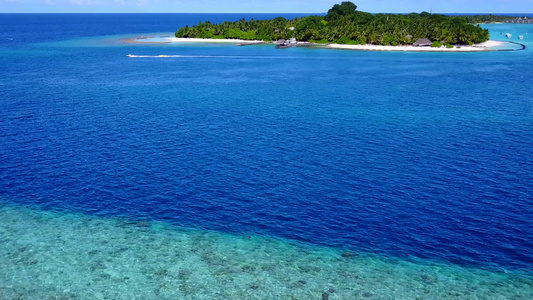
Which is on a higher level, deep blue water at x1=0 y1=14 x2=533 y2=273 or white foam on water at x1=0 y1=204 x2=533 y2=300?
deep blue water at x1=0 y1=14 x2=533 y2=273

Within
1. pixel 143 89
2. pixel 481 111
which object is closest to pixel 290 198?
pixel 481 111

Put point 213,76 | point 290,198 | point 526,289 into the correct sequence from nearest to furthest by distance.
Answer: point 526,289 < point 290,198 < point 213,76

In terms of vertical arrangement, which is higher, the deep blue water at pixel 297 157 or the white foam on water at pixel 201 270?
the deep blue water at pixel 297 157

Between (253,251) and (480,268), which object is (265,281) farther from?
(480,268)

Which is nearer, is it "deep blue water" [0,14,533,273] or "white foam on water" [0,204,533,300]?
"white foam on water" [0,204,533,300]

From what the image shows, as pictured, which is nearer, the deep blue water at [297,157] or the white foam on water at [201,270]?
the white foam on water at [201,270]
